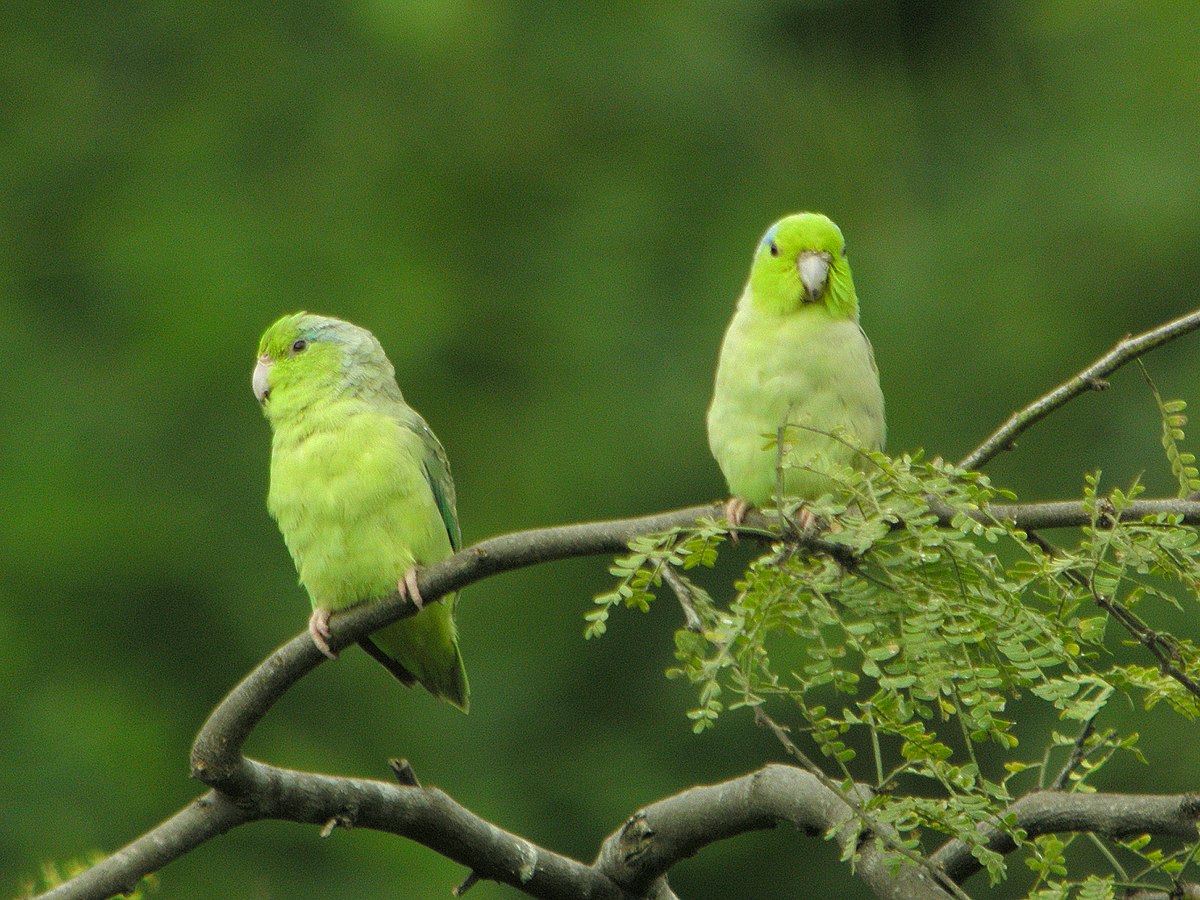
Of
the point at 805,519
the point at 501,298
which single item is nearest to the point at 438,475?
the point at 805,519

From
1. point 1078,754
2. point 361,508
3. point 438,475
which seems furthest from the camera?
point 438,475

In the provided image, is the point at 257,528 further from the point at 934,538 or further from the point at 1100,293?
the point at 934,538

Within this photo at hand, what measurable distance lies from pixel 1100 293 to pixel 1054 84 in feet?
8.64

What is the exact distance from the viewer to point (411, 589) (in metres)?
3.67

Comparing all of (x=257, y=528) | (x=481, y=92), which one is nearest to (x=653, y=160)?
(x=481, y=92)

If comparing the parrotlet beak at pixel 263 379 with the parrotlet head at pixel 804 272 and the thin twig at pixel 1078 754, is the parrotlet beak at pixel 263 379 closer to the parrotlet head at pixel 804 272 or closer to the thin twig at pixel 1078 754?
the parrotlet head at pixel 804 272

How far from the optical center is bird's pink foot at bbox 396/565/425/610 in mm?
3482

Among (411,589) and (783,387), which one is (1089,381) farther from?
(411,589)

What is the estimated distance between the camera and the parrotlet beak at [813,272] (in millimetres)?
4266

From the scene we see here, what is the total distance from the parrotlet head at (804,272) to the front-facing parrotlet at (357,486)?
0.98m

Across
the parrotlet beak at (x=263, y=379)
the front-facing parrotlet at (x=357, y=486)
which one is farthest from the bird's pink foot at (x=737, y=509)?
the parrotlet beak at (x=263, y=379)

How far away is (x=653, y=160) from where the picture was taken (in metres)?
14.3

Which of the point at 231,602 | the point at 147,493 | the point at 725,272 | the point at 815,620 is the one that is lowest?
the point at 815,620

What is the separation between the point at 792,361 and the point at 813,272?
26 cm
